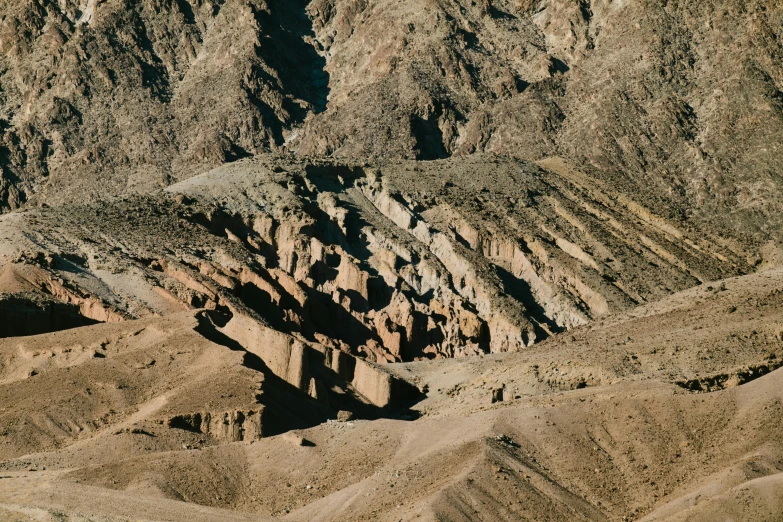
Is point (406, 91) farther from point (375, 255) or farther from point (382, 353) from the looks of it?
point (382, 353)

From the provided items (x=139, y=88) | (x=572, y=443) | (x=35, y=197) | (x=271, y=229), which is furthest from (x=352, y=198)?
(x=572, y=443)

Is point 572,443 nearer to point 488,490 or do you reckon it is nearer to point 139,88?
point 488,490

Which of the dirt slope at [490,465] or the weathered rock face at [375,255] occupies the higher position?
the weathered rock face at [375,255]

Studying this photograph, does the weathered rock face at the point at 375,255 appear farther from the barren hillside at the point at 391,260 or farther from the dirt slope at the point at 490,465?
the dirt slope at the point at 490,465

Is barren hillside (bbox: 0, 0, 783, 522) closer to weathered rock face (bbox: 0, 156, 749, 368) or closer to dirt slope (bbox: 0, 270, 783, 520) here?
dirt slope (bbox: 0, 270, 783, 520)

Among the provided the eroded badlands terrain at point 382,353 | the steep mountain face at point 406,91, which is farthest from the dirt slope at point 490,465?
the steep mountain face at point 406,91

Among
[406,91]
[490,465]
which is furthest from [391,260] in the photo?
[490,465]
